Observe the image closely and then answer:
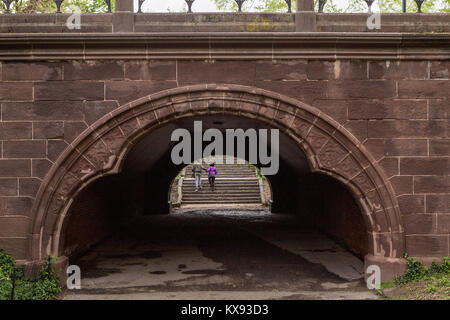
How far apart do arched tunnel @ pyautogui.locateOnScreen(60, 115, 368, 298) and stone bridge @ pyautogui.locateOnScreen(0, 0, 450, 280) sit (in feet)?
1.97

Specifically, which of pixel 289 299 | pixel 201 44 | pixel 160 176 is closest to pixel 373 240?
pixel 289 299

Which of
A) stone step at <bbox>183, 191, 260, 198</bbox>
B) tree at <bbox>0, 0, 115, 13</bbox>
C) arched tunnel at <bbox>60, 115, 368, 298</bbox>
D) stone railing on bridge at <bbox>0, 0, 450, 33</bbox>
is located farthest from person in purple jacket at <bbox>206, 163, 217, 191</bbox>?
stone railing on bridge at <bbox>0, 0, 450, 33</bbox>

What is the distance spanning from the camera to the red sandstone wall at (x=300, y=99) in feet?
17.7

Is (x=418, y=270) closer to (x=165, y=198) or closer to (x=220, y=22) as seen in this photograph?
(x=220, y=22)

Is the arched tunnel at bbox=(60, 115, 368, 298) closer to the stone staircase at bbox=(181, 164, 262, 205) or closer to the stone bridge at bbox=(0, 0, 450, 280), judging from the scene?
the stone bridge at bbox=(0, 0, 450, 280)

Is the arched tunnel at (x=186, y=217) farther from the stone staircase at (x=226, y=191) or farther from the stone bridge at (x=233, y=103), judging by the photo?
the stone staircase at (x=226, y=191)

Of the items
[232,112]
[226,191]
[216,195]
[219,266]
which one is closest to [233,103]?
[232,112]

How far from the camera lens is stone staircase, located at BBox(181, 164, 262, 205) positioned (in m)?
19.1

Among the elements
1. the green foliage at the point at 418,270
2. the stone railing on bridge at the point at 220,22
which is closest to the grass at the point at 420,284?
the green foliage at the point at 418,270

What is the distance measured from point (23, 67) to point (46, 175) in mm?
1524

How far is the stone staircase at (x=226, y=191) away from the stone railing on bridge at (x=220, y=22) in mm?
13724

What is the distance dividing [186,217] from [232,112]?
834cm

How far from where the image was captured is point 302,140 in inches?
215

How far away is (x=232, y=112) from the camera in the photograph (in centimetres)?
546
